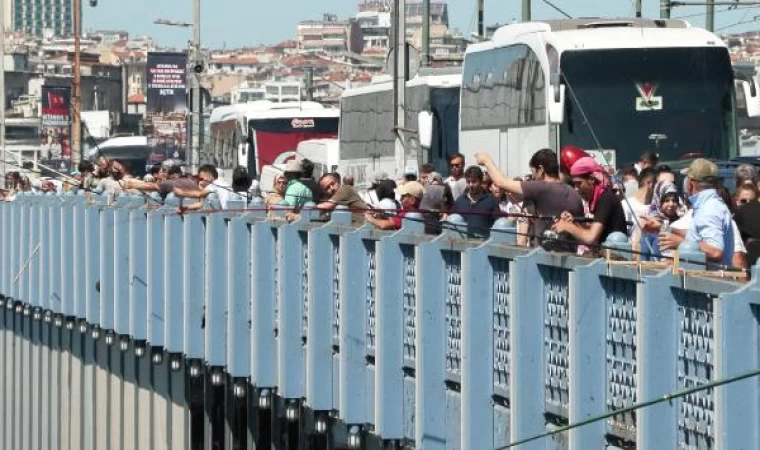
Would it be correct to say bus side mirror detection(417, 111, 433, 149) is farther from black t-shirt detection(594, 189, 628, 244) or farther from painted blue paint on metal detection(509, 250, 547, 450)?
painted blue paint on metal detection(509, 250, 547, 450)

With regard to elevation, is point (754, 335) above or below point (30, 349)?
above

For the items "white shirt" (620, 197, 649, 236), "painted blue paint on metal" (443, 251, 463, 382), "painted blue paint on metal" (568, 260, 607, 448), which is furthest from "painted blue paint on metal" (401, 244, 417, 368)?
"painted blue paint on metal" (568, 260, 607, 448)

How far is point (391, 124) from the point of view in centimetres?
3988

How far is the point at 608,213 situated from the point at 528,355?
2.63 feet

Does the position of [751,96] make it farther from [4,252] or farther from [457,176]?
[4,252]

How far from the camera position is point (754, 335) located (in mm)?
8992

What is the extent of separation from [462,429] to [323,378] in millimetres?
2946

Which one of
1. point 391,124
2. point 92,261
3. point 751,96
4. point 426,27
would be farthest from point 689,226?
point 426,27

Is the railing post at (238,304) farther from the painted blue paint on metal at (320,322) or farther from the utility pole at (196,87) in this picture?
the utility pole at (196,87)

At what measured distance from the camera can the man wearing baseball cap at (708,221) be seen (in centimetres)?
1095

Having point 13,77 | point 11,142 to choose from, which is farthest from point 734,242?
point 13,77

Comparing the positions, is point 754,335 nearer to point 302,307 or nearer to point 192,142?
point 302,307

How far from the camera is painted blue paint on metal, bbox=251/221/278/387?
16.5 meters

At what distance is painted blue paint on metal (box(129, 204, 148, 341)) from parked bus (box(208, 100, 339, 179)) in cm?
2431
